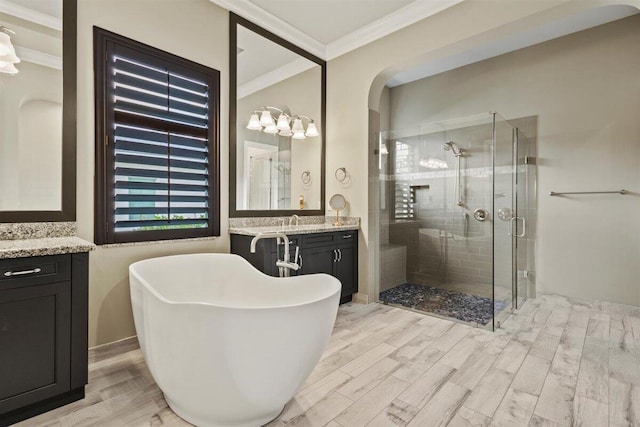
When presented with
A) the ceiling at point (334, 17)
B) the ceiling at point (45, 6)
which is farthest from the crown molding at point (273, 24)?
the ceiling at point (45, 6)

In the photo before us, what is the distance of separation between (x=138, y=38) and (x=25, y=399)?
2394mm

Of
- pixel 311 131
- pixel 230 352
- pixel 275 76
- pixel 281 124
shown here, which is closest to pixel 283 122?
pixel 281 124

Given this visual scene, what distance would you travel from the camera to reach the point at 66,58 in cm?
207

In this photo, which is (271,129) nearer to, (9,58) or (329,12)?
(329,12)

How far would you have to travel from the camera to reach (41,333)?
157 centimetres

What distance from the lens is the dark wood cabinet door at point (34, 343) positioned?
1.48 meters

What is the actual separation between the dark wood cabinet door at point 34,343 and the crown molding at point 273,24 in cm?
264

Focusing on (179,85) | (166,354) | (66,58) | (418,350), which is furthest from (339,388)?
(66,58)

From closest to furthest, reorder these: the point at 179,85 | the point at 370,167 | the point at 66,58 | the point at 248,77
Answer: the point at 66,58
the point at 179,85
the point at 248,77
the point at 370,167

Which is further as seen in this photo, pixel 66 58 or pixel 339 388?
pixel 66 58

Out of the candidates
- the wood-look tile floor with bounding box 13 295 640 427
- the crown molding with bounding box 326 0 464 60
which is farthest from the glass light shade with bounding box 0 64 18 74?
the crown molding with bounding box 326 0 464 60

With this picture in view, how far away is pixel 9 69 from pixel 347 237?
290 centimetres

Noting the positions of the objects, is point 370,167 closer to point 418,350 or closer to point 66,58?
point 418,350

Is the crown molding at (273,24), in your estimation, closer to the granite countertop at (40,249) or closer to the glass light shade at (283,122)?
the glass light shade at (283,122)
